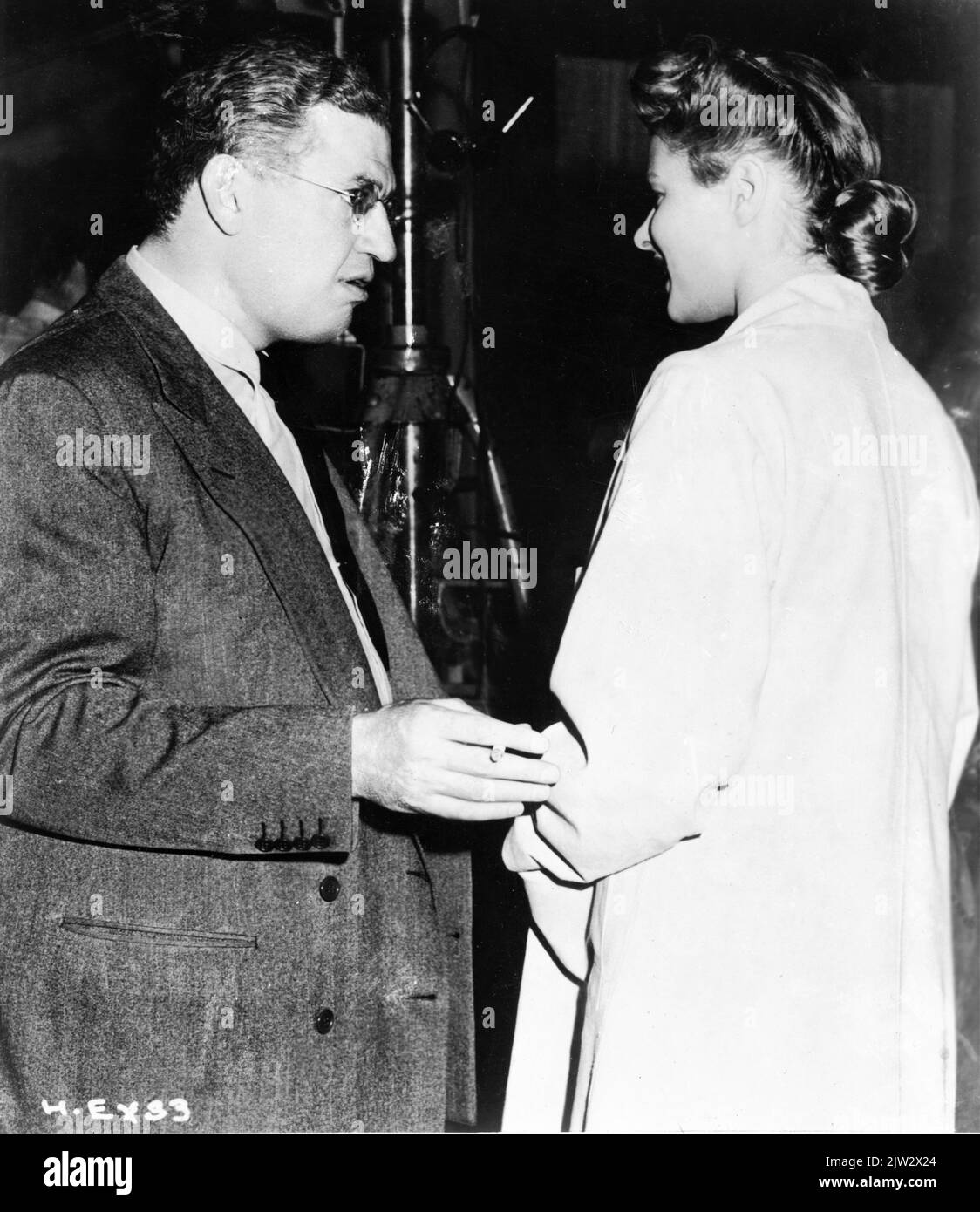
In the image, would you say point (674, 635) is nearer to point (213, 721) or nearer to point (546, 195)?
point (213, 721)

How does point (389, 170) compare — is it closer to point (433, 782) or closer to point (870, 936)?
point (433, 782)

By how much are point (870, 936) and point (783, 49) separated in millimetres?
1218

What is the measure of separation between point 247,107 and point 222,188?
0.12 m

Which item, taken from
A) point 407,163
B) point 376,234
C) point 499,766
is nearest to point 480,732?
point 499,766

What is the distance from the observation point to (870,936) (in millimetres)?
1506

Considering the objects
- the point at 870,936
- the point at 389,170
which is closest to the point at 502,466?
the point at 389,170

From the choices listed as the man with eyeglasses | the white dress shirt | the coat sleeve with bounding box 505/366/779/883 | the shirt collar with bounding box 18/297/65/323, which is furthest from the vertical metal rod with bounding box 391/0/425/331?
the coat sleeve with bounding box 505/366/779/883

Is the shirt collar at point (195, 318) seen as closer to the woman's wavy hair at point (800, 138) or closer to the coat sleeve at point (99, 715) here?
the coat sleeve at point (99, 715)

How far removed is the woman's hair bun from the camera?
1.54 m

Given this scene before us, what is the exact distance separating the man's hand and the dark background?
365 mm

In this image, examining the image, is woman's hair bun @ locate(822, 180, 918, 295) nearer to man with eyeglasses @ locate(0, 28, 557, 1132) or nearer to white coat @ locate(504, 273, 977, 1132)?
white coat @ locate(504, 273, 977, 1132)

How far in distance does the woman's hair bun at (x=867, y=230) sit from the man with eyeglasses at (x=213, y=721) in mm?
626

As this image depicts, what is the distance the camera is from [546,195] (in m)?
1.86

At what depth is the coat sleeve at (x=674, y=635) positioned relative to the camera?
1399mm
